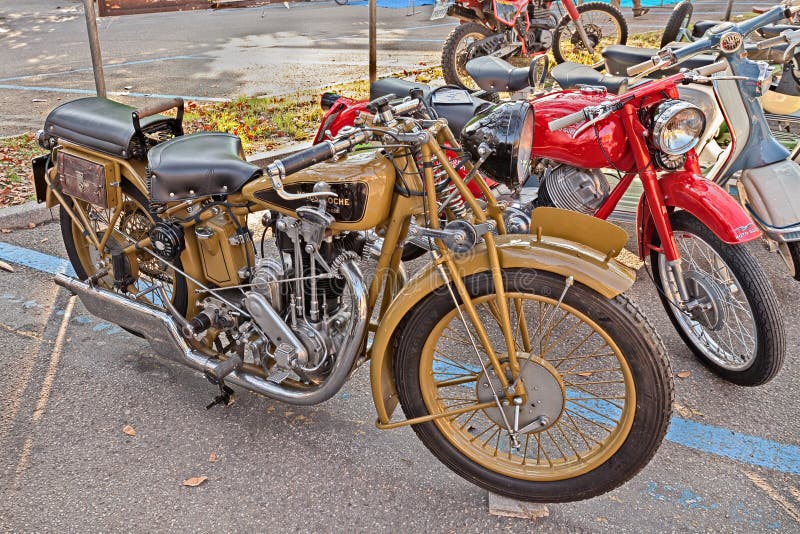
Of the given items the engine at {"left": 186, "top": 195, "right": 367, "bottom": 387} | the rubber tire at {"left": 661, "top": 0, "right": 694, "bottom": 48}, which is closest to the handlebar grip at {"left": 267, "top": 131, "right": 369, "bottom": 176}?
the engine at {"left": 186, "top": 195, "right": 367, "bottom": 387}

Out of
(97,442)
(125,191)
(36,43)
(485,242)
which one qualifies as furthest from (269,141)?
(36,43)

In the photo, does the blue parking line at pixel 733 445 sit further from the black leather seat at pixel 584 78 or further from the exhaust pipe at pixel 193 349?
the black leather seat at pixel 584 78

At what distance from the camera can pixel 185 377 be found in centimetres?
317

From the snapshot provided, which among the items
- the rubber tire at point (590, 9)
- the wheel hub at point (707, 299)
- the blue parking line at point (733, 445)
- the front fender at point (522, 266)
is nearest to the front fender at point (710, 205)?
the wheel hub at point (707, 299)

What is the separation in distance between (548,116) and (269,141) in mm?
3357

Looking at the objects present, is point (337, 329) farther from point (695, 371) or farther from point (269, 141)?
point (269, 141)

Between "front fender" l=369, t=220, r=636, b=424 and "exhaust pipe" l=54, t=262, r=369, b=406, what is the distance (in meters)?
0.11

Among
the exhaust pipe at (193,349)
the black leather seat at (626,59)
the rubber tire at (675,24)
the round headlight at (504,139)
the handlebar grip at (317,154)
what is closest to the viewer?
the handlebar grip at (317,154)

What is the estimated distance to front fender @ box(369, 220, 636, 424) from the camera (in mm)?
2078

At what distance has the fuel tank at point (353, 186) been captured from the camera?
7.21 ft

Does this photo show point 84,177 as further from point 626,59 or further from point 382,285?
point 626,59

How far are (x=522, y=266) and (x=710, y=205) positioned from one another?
1.17 meters

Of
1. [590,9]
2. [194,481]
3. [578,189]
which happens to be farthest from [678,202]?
[590,9]

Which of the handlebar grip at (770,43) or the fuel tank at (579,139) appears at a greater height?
the handlebar grip at (770,43)
